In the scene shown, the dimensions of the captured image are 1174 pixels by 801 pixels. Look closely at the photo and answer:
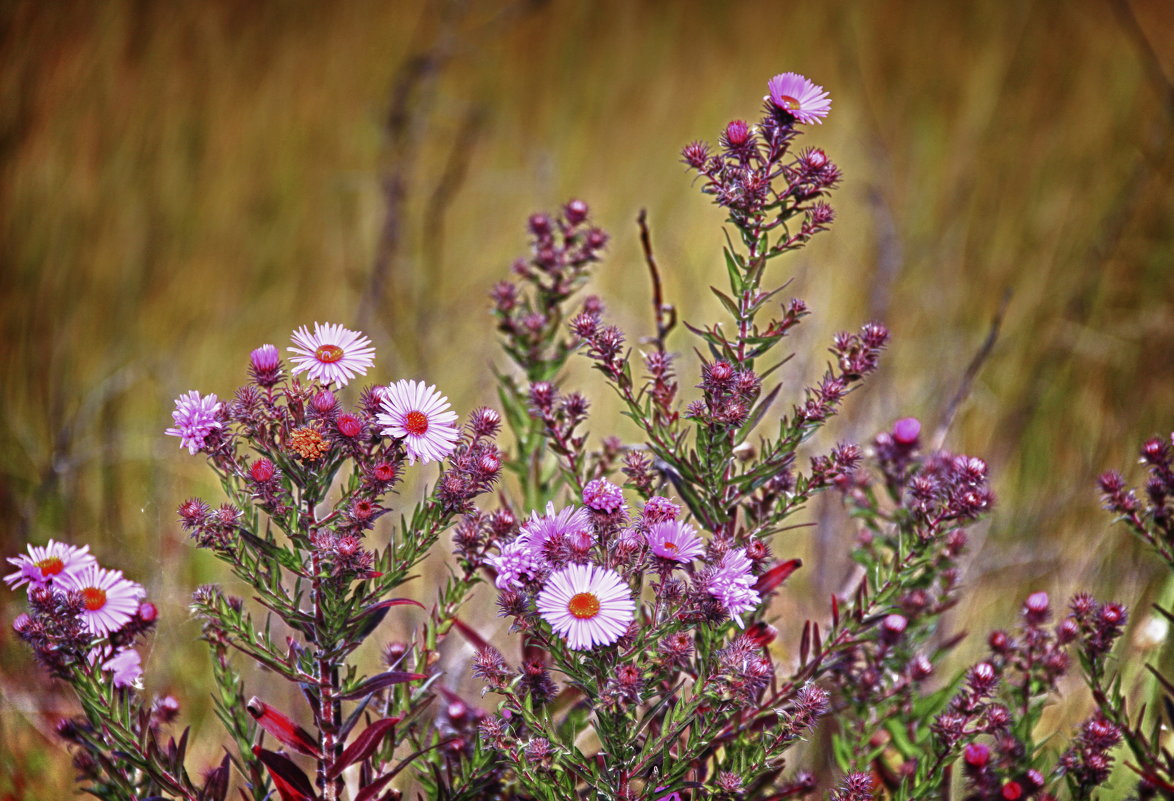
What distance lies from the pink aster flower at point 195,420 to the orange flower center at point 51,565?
247 millimetres

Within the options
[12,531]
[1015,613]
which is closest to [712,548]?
[1015,613]

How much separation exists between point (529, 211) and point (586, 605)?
3.25m

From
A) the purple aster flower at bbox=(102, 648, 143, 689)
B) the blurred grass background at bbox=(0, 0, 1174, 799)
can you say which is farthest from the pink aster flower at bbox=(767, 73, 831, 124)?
the blurred grass background at bbox=(0, 0, 1174, 799)

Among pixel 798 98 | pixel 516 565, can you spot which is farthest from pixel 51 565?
pixel 798 98

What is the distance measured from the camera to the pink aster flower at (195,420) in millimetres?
1162

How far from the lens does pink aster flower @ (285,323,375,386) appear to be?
1.16m

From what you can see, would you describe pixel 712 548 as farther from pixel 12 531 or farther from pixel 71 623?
pixel 12 531

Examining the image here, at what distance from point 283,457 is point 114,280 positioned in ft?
9.48

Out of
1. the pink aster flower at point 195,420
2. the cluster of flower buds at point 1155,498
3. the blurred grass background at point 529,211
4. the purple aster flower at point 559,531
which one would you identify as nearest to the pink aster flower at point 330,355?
the pink aster flower at point 195,420

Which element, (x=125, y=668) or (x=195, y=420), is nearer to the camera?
(x=195, y=420)

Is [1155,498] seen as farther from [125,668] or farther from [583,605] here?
[125,668]

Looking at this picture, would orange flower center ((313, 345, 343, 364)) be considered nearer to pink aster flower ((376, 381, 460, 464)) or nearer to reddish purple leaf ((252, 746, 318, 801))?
pink aster flower ((376, 381, 460, 464))

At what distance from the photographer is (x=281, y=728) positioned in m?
1.22

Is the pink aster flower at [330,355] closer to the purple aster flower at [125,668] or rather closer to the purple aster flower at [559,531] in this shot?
the purple aster flower at [559,531]
